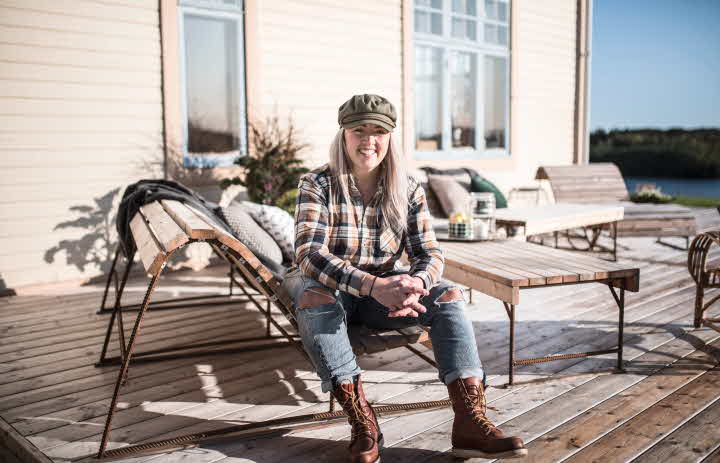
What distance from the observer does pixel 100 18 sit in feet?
15.5

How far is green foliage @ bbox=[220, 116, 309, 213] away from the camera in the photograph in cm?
521

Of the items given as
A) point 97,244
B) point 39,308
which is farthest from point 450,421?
point 97,244

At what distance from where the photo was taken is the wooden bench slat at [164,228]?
205cm

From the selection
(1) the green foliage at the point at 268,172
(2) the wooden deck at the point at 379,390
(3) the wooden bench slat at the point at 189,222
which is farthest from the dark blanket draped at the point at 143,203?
(1) the green foliage at the point at 268,172

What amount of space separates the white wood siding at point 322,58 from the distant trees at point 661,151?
40.1ft

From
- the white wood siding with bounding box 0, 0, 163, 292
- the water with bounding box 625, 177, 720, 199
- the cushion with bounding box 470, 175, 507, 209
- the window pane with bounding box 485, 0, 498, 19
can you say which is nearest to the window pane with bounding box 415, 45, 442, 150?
the window pane with bounding box 485, 0, 498, 19

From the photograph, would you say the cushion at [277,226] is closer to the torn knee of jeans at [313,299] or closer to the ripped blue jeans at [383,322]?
the ripped blue jeans at [383,322]

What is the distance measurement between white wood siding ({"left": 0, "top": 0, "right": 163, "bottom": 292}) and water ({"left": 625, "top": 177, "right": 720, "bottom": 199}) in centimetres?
1103

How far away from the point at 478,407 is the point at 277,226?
1.85 meters

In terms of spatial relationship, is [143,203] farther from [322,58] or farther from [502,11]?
[502,11]

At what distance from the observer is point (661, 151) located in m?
16.9

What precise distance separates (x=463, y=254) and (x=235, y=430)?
1.66 metres

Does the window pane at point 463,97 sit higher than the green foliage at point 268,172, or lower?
higher

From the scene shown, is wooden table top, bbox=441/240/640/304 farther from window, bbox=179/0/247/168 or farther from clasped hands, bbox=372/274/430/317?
window, bbox=179/0/247/168
